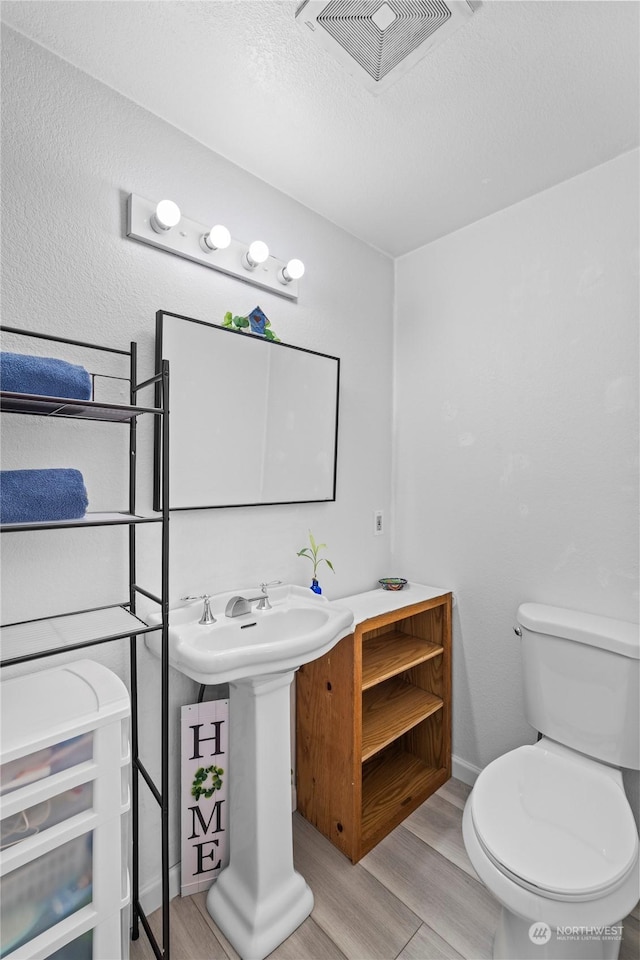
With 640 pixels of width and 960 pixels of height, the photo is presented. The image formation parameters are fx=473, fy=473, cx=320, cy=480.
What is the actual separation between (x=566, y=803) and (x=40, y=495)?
5.22 ft

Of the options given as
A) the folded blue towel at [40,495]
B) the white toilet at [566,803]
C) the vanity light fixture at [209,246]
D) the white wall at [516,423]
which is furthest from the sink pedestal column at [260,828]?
the vanity light fixture at [209,246]

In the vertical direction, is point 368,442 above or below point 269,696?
above

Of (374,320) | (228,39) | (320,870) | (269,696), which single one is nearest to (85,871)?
(269,696)

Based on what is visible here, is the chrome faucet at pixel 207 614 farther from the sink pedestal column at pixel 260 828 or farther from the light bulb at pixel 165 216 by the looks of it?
the light bulb at pixel 165 216

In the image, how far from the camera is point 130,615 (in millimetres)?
1312

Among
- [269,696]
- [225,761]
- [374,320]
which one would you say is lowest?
[225,761]

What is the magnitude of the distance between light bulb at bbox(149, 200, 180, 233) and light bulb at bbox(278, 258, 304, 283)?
Result: 17.9 inches

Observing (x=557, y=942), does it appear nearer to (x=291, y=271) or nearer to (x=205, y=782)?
(x=205, y=782)

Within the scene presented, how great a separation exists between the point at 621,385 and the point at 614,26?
98 cm

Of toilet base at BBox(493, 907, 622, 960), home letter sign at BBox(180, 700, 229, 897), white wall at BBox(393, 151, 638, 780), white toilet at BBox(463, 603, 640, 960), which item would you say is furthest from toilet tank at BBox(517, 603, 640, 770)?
home letter sign at BBox(180, 700, 229, 897)

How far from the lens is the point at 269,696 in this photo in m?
1.42

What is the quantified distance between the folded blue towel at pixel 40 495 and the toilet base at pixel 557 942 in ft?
4.83

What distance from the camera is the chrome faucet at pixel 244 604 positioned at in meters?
1.58

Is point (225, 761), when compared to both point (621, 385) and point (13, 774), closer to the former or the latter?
point (13, 774)
